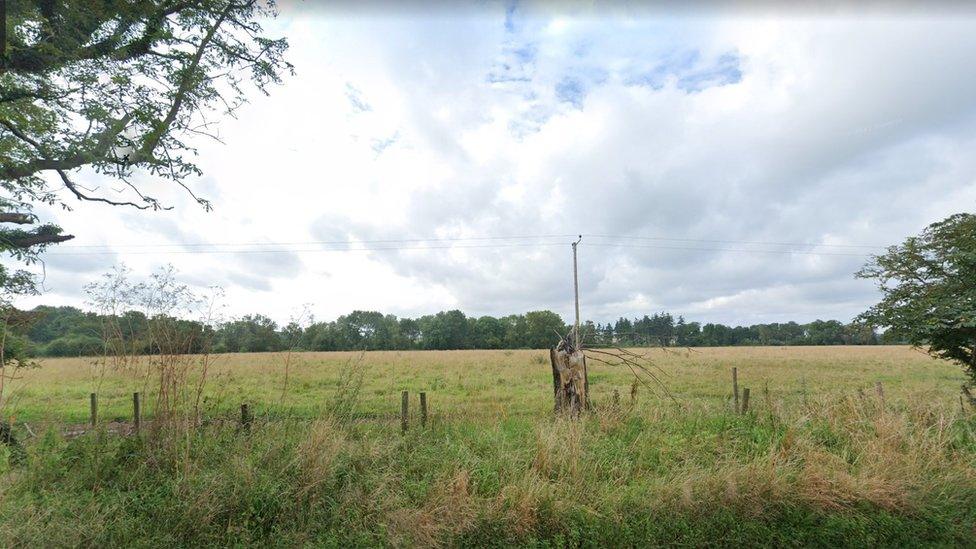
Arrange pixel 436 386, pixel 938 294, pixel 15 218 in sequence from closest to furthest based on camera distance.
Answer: pixel 15 218, pixel 938 294, pixel 436 386

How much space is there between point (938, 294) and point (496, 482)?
1454 cm

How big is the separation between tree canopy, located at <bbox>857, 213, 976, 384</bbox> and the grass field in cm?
579

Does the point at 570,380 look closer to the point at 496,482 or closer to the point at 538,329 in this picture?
the point at 496,482

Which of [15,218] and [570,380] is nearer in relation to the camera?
[15,218]

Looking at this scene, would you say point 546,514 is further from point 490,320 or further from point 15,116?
point 490,320

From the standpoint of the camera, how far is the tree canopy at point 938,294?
11.3 m

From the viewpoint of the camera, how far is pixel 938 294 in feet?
39.8

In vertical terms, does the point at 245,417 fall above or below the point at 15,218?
below

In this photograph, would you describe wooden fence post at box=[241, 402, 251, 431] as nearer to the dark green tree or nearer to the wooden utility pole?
the wooden utility pole

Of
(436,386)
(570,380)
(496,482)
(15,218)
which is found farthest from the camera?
(436,386)

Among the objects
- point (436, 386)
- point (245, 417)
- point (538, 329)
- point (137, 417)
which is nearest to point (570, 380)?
point (245, 417)

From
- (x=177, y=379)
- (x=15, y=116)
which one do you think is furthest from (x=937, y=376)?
(x=15, y=116)

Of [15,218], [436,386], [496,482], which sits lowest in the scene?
[436,386]

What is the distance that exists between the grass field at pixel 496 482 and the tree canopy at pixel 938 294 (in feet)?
19.0
